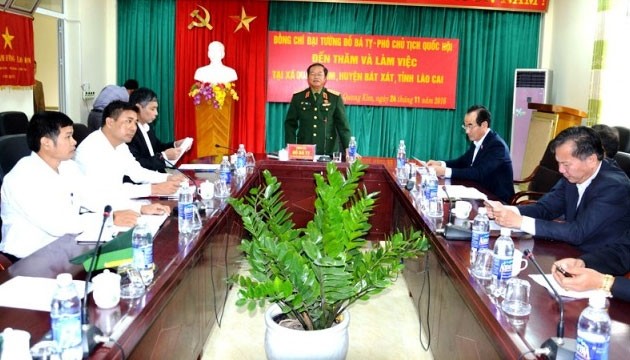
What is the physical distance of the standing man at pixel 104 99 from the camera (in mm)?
5156

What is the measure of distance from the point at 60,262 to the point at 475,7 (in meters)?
5.44

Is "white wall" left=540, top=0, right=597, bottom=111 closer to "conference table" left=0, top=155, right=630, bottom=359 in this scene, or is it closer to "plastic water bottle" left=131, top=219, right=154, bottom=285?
"conference table" left=0, top=155, right=630, bottom=359

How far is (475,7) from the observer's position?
611 cm

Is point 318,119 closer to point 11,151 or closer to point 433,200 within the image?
point 433,200

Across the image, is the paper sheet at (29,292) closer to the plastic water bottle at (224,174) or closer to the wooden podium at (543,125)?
the plastic water bottle at (224,174)

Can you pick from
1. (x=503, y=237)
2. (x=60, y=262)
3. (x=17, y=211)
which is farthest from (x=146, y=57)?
(x=503, y=237)

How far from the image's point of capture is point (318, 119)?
457 centimetres

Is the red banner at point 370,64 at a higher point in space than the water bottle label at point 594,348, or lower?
higher

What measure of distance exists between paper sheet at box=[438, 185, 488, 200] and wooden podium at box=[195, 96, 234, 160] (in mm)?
3265

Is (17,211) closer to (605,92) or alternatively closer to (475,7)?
(605,92)

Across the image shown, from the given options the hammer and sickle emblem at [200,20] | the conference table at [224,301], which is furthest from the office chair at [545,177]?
the hammer and sickle emblem at [200,20]

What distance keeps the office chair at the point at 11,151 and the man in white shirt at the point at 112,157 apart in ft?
0.91

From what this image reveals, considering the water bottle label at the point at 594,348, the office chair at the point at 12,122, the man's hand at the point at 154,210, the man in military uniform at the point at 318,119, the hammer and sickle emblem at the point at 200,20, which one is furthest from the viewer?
the hammer and sickle emblem at the point at 200,20

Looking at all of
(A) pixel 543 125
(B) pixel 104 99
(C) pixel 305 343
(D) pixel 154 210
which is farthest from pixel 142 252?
(A) pixel 543 125
